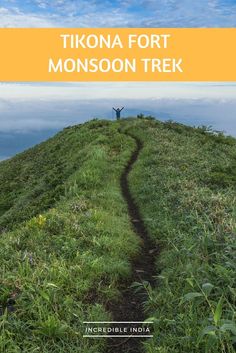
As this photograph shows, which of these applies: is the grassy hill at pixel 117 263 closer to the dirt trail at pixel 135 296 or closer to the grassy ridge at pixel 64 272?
the grassy ridge at pixel 64 272

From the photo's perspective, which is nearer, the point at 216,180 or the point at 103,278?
the point at 103,278

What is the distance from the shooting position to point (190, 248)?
28.9 ft

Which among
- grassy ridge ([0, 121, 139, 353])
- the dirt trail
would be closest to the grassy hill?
grassy ridge ([0, 121, 139, 353])

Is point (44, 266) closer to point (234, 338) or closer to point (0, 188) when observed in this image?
point (234, 338)

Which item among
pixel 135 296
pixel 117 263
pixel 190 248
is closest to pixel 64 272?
pixel 135 296

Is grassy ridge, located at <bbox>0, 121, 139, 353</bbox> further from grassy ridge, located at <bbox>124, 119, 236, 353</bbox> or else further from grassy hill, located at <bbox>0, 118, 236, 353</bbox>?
grassy ridge, located at <bbox>124, 119, 236, 353</bbox>

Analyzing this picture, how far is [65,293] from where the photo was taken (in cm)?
865

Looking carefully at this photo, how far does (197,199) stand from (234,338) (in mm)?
8578

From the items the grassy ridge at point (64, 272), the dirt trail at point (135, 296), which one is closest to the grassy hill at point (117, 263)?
the grassy ridge at point (64, 272)

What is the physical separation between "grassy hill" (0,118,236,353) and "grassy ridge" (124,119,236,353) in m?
0.02

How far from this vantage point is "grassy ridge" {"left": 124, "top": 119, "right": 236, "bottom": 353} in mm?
6602

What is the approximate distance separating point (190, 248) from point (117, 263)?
7.19ft

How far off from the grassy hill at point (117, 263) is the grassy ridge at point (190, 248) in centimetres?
2

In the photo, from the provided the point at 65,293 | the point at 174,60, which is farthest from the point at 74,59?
the point at 65,293
